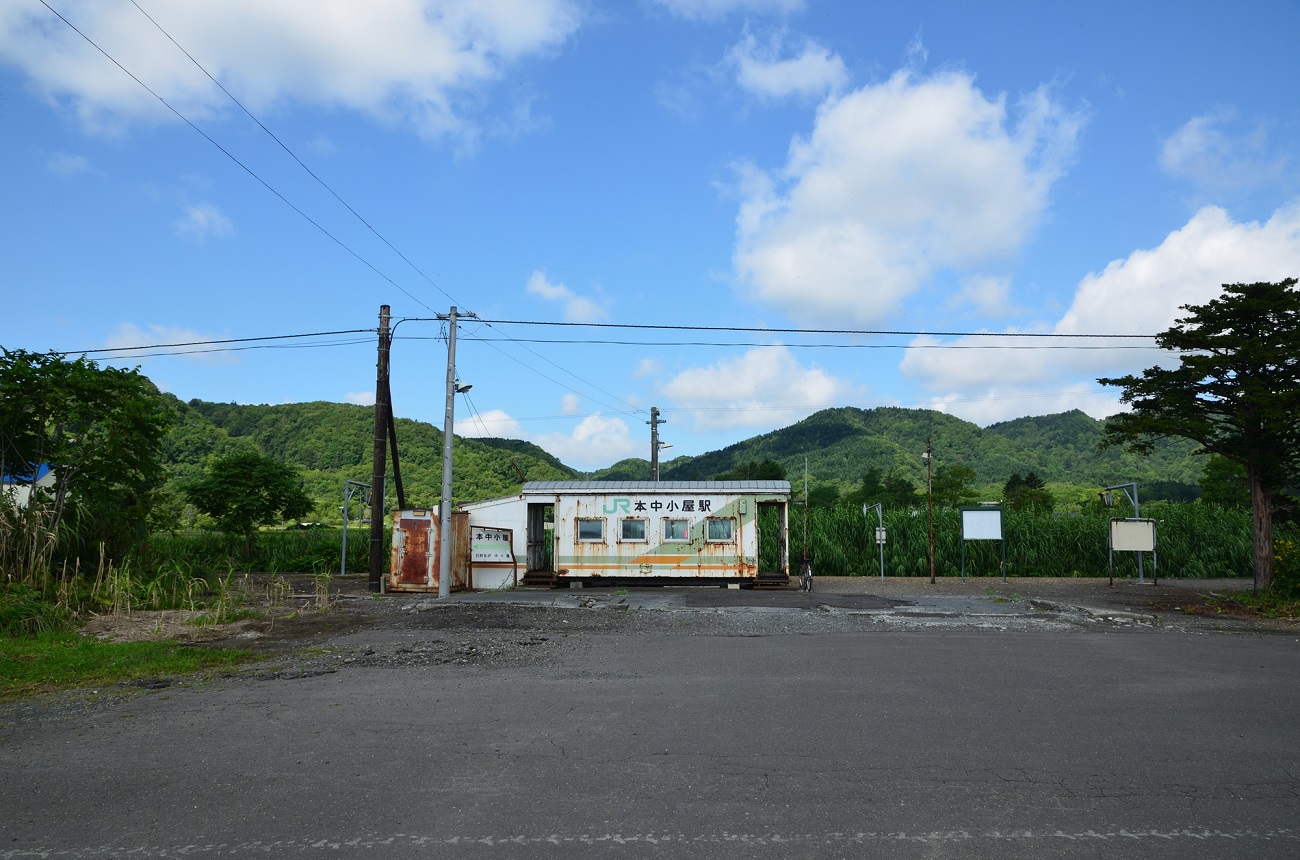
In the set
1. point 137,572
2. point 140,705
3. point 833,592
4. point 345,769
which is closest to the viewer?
point 345,769

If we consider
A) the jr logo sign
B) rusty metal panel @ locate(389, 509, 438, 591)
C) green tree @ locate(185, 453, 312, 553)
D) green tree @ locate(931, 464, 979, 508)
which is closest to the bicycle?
the jr logo sign

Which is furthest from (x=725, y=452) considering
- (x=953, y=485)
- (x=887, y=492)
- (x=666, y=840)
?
(x=666, y=840)

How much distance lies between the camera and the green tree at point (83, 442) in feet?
51.2

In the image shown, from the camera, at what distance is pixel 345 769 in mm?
5477

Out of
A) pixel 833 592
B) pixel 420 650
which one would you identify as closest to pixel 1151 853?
pixel 420 650

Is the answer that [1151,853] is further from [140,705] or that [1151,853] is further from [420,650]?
[420,650]

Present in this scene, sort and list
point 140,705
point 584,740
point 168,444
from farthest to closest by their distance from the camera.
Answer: point 168,444
point 140,705
point 584,740

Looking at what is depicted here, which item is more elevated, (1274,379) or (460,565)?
(1274,379)

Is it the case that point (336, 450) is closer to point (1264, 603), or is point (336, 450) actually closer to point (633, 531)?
point (633, 531)

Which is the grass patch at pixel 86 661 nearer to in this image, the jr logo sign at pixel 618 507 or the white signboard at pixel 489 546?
the white signboard at pixel 489 546

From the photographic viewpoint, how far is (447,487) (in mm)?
19547

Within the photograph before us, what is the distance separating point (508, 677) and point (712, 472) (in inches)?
3412

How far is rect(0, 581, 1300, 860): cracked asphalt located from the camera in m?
4.37

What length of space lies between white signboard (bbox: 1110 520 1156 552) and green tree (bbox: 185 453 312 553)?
28867 millimetres
